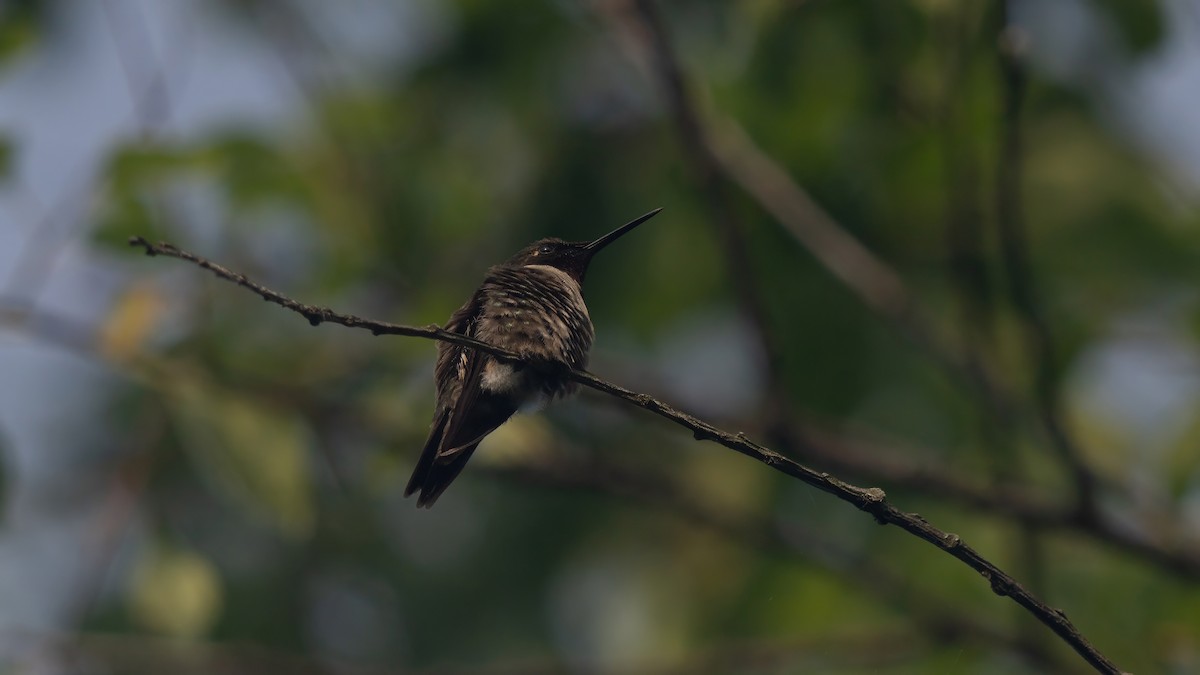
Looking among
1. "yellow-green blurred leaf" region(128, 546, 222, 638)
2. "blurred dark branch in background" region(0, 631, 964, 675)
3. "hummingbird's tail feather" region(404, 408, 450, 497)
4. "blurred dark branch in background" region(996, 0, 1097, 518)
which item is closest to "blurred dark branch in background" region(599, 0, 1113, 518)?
"blurred dark branch in background" region(996, 0, 1097, 518)

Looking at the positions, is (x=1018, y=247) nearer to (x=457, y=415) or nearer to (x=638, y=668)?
(x=457, y=415)

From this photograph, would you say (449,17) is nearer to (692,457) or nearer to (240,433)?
(692,457)

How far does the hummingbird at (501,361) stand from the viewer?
2693 millimetres

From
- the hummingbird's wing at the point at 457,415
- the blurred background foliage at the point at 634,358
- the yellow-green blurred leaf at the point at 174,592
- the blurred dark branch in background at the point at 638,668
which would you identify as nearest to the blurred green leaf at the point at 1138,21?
the blurred background foliage at the point at 634,358

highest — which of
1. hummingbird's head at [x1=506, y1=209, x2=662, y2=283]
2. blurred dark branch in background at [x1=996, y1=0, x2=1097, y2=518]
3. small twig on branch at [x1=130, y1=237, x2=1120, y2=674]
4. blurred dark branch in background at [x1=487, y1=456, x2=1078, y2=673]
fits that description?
blurred dark branch in background at [x1=996, y1=0, x2=1097, y2=518]

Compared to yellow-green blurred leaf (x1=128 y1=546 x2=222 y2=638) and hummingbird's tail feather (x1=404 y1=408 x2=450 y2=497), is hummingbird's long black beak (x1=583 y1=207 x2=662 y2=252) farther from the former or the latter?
yellow-green blurred leaf (x1=128 y1=546 x2=222 y2=638)

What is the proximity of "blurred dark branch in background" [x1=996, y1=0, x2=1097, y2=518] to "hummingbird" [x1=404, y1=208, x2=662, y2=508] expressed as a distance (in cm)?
113

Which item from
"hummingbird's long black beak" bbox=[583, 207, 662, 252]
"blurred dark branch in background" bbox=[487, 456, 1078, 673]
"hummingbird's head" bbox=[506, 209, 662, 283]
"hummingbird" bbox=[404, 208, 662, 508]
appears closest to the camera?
"hummingbird" bbox=[404, 208, 662, 508]

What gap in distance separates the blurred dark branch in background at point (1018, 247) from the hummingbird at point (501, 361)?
1.13 m

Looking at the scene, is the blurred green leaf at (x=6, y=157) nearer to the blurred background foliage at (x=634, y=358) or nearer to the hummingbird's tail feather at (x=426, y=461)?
the blurred background foliage at (x=634, y=358)

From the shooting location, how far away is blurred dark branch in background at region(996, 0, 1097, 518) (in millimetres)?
3377

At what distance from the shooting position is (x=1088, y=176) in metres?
6.17

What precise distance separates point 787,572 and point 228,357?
3065mm

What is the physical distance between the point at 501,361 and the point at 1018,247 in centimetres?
188
